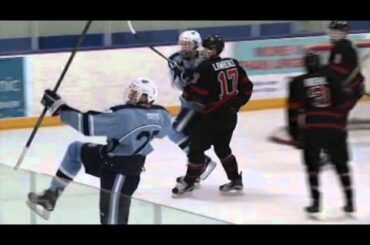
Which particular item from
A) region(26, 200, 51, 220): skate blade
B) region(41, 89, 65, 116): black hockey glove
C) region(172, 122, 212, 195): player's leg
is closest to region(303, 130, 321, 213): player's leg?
region(172, 122, 212, 195): player's leg

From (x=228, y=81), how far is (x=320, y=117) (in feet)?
2.62

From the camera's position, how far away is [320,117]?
5.30 metres

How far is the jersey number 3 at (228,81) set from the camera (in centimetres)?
584

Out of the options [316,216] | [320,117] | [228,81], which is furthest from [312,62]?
[316,216]

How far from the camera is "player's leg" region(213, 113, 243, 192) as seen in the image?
19.7 feet

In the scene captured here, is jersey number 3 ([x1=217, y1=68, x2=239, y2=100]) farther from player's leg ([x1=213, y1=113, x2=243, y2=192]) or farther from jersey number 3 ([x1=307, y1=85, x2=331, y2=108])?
jersey number 3 ([x1=307, y1=85, x2=331, y2=108])

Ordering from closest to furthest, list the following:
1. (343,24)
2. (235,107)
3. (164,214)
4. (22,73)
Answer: (164,214) < (235,107) < (343,24) < (22,73)

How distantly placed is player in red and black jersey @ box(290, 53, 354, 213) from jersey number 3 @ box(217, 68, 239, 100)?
595mm

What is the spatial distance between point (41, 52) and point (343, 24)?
123 inches
